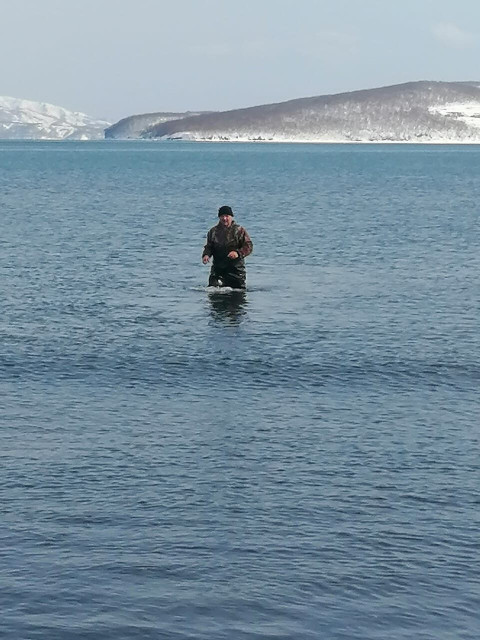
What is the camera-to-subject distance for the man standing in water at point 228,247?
41.5 m

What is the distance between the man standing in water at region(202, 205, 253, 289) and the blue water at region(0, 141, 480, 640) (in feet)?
3.75

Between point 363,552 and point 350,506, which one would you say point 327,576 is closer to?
point 363,552

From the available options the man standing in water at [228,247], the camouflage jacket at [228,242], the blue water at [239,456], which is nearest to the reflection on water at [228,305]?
the blue water at [239,456]

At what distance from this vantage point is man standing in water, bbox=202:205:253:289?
41469mm

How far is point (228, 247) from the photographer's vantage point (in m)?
41.7

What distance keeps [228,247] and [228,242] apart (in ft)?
1.03

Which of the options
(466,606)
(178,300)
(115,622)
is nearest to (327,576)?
(466,606)

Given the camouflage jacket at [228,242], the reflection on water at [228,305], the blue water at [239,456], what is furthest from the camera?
the camouflage jacket at [228,242]

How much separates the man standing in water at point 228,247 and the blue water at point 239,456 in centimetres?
114

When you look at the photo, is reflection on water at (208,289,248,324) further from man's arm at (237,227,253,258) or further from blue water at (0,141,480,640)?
man's arm at (237,227,253,258)

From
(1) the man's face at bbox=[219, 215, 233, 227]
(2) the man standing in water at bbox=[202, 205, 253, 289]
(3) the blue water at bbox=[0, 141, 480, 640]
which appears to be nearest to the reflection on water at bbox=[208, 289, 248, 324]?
(3) the blue water at bbox=[0, 141, 480, 640]

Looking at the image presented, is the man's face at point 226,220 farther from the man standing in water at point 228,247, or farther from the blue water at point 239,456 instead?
the blue water at point 239,456

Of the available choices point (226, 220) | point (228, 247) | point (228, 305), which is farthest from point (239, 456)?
point (226, 220)

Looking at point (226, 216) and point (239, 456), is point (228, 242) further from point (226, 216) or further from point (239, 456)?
point (239, 456)
